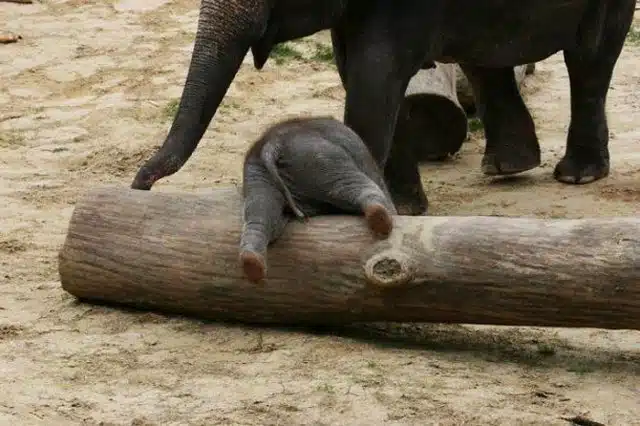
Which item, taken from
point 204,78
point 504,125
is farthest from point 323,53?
point 204,78

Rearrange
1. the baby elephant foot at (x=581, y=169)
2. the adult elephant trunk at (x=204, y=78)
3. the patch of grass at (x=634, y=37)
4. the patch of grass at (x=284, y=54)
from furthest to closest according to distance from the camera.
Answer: the patch of grass at (x=634, y=37)
the patch of grass at (x=284, y=54)
the baby elephant foot at (x=581, y=169)
the adult elephant trunk at (x=204, y=78)

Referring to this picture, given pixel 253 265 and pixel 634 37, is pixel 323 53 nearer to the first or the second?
pixel 634 37

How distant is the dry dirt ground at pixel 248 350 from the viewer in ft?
11.9

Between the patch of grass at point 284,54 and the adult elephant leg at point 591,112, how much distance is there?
9.50 ft

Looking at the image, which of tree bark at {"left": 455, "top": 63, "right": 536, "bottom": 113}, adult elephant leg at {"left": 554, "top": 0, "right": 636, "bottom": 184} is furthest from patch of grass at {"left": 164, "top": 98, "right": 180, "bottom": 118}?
adult elephant leg at {"left": 554, "top": 0, "right": 636, "bottom": 184}

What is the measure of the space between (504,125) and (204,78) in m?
2.69

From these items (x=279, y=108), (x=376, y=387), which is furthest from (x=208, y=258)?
(x=279, y=108)

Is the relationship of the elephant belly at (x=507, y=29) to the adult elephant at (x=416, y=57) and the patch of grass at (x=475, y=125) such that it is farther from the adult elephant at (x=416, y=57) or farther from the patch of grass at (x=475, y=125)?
the patch of grass at (x=475, y=125)

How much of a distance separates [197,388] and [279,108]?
462cm

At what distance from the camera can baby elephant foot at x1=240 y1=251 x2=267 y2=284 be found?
3.93 m

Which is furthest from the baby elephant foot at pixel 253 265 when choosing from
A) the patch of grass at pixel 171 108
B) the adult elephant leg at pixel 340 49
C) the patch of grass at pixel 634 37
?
the patch of grass at pixel 634 37

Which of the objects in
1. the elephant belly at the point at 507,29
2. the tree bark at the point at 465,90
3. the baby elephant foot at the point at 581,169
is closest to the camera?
the elephant belly at the point at 507,29

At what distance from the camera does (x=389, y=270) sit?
4.01m

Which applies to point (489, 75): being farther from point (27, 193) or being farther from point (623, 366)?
point (623, 366)
